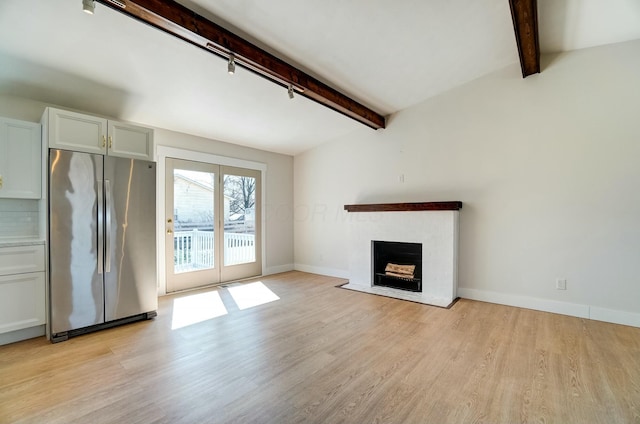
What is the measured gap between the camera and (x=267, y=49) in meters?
2.93

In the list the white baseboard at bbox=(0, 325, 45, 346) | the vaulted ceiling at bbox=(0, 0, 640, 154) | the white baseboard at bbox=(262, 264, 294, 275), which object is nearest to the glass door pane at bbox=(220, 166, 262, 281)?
the white baseboard at bbox=(262, 264, 294, 275)

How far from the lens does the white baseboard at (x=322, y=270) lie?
545 cm

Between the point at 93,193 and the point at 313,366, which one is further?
the point at 93,193

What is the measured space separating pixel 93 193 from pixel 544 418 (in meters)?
4.17

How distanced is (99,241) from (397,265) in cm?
398

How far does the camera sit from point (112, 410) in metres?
1.79

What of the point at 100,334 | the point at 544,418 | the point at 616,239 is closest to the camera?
the point at 544,418

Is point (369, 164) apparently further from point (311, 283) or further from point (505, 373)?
point (505, 373)

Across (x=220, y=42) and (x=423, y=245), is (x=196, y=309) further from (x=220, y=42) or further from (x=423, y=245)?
(x=423, y=245)

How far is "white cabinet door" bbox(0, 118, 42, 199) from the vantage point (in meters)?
2.77

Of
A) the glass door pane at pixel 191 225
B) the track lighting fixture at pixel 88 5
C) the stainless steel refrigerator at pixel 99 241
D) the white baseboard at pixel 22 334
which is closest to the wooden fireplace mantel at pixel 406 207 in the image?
the glass door pane at pixel 191 225

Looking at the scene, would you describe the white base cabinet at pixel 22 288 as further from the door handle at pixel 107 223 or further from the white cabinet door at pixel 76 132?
the white cabinet door at pixel 76 132

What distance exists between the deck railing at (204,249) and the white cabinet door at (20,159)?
1.78 metres

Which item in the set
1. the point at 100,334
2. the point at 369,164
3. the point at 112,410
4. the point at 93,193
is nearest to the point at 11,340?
the point at 100,334
